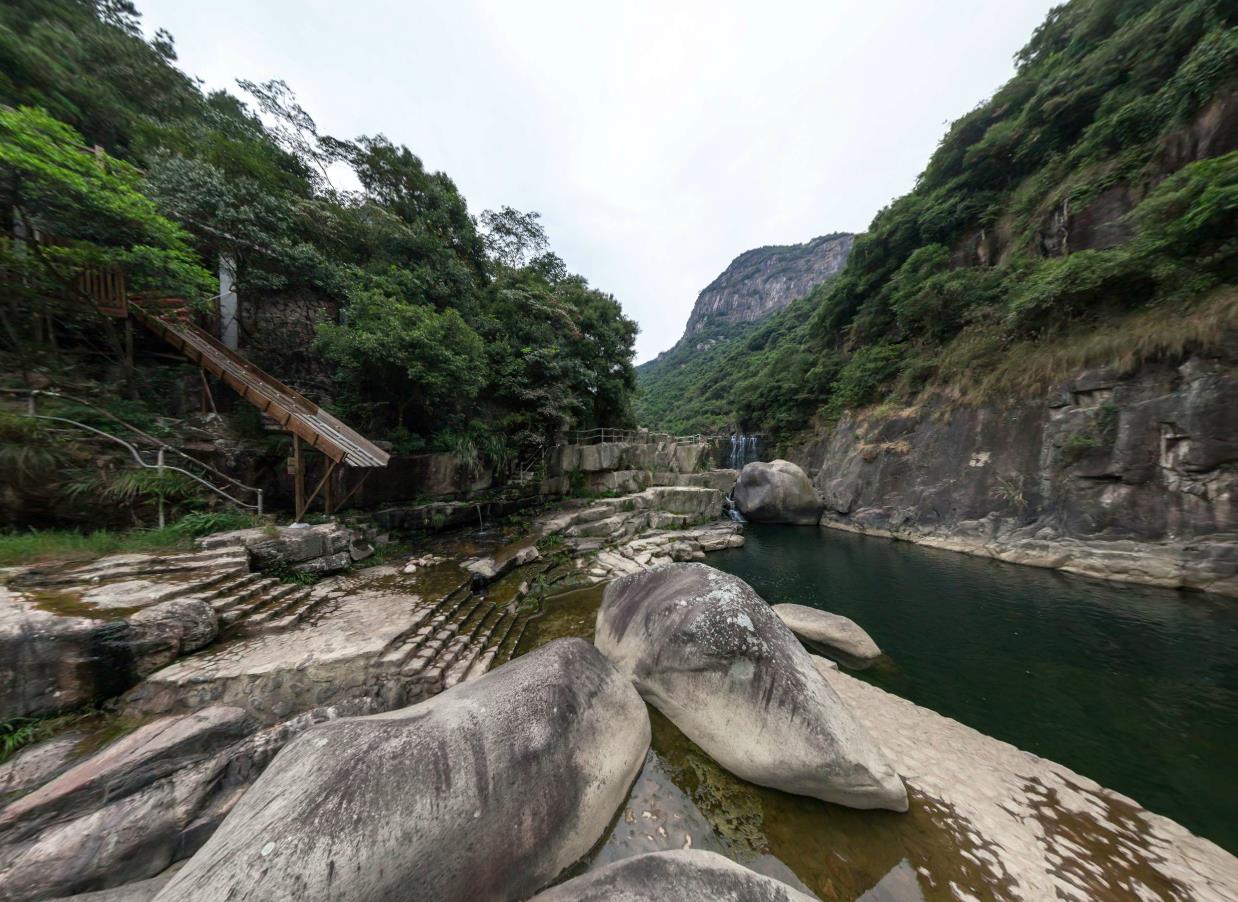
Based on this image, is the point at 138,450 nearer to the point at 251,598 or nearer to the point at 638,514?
the point at 251,598

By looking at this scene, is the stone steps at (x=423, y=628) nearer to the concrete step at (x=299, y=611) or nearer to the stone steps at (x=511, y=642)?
the stone steps at (x=511, y=642)

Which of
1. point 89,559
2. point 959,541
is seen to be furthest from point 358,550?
point 959,541

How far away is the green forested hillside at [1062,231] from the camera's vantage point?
8805 mm

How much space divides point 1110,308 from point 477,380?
59.5 feet

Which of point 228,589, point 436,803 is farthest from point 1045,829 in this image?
point 228,589

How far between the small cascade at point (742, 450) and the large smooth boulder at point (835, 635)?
16.4 metres

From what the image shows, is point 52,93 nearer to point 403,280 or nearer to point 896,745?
point 403,280

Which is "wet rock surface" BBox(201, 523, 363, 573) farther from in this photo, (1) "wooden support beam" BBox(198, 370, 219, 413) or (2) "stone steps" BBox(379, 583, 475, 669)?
(1) "wooden support beam" BBox(198, 370, 219, 413)

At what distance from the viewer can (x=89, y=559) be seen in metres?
4.80

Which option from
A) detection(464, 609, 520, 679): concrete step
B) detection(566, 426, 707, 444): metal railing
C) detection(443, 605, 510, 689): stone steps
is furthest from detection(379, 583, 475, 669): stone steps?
detection(566, 426, 707, 444): metal railing

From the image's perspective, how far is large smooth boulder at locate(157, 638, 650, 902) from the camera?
7.05ft

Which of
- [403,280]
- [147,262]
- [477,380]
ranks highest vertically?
[403,280]

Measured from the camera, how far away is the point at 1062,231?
12.5 metres

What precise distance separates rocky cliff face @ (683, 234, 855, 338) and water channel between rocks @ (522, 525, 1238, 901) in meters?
75.2
